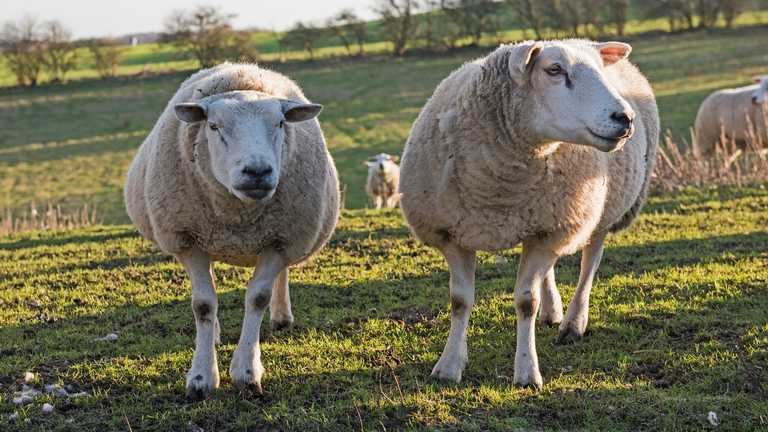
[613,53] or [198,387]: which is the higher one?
[613,53]

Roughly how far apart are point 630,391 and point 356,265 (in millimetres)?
3926

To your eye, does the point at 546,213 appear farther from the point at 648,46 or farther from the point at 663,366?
the point at 648,46

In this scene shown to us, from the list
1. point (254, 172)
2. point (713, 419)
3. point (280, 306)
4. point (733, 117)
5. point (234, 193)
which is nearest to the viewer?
point (713, 419)

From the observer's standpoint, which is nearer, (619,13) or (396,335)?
(396,335)

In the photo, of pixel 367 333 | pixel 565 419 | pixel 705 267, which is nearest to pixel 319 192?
pixel 367 333

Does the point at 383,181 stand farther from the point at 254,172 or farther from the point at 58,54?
the point at 58,54

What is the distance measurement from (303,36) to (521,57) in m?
43.2

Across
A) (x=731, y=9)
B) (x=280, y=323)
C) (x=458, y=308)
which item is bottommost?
(x=280, y=323)

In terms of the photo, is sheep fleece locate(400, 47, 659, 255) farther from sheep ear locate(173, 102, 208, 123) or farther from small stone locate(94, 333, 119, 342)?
small stone locate(94, 333, 119, 342)

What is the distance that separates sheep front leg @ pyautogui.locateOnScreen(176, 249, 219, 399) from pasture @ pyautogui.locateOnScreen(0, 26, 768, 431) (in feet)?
0.36

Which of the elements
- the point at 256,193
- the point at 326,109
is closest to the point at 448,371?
the point at 256,193

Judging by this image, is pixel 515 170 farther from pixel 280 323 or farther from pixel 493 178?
pixel 280 323

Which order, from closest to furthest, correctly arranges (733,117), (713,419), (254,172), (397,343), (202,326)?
(713,419), (254,172), (202,326), (397,343), (733,117)

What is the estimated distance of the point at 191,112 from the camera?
482cm
